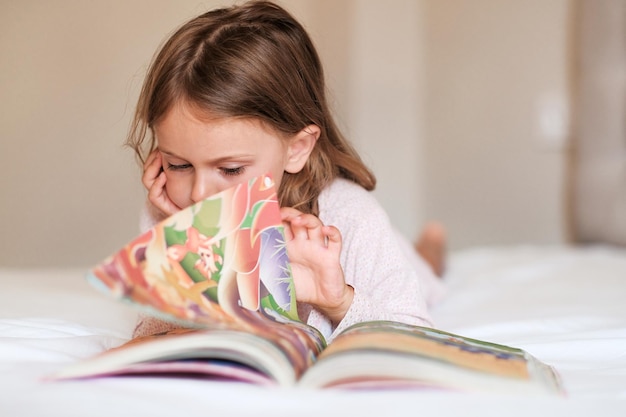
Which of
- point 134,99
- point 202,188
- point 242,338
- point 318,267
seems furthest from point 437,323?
point 134,99

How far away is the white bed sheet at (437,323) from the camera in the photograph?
1.77ft

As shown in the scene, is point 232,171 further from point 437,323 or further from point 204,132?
point 437,323

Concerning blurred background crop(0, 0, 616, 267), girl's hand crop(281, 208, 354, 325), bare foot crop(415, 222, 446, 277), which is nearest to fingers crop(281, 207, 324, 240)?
girl's hand crop(281, 208, 354, 325)

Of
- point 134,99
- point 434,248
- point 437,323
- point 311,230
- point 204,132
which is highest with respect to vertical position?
point 204,132

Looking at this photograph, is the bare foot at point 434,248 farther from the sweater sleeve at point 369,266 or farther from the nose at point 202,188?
the nose at point 202,188

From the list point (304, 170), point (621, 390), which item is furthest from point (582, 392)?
point (304, 170)

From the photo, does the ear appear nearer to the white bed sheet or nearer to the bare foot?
the white bed sheet

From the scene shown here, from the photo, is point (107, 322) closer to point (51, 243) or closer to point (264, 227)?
point (264, 227)

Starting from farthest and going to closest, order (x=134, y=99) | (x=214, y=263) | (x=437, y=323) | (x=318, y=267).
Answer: (x=134, y=99)
(x=437, y=323)
(x=318, y=267)
(x=214, y=263)

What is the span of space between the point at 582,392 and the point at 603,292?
0.77m

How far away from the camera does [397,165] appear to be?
266 cm

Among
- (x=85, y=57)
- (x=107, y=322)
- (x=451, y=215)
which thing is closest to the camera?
(x=107, y=322)

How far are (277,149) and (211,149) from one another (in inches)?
4.8

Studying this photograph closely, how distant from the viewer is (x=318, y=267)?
0.92m
